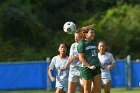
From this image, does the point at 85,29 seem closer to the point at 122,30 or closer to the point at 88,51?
the point at 88,51

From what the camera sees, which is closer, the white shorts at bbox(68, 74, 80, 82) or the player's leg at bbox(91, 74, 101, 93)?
the player's leg at bbox(91, 74, 101, 93)

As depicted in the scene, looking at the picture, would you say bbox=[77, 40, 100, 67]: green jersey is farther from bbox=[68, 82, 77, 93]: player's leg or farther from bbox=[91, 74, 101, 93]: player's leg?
bbox=[68, 82, 77, 93]: player's leg

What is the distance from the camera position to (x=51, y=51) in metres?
43.6

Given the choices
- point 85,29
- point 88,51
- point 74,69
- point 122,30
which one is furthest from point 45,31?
point 88,51

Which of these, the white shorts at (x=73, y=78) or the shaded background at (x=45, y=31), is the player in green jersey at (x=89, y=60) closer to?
the white shorts at (x=73, y=78)

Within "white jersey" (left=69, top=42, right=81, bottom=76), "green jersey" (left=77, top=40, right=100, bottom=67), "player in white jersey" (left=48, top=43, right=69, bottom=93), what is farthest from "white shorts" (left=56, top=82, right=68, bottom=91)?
"green jersey" (left=77, top=40, right=100, bottom=67)

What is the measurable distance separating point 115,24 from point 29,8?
7.00m

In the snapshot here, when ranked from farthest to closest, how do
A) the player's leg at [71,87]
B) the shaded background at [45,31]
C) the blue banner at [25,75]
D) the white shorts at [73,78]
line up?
the shaded background at [45,31] < the blue banner at [25,75] < the white shorts at [73,78] < the player's leg at [71,87]

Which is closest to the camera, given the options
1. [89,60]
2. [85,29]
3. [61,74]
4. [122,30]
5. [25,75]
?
[89,60]

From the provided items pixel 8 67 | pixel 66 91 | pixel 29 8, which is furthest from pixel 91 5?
pixel 66 91

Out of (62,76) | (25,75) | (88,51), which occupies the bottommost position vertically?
(62,76)

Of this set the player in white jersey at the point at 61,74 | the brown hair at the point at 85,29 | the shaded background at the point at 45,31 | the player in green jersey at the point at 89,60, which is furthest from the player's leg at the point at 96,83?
the shaded background at the point at 45,31

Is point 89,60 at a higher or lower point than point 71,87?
higher

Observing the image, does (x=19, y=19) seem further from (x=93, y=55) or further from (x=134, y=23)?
(x=93, y=55)
